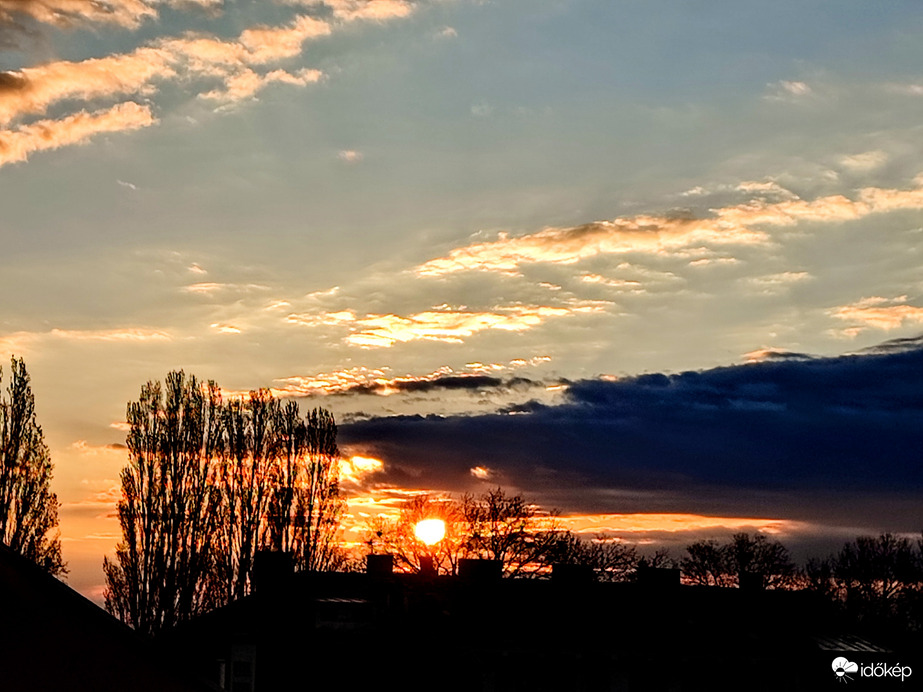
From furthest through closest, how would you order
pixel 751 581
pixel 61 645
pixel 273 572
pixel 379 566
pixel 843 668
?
1. pixel 751 581
2. pixel 379 566
3. pixel 273 572
4. pixel 843 668
5. pixel 61 645

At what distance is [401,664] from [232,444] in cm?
2463

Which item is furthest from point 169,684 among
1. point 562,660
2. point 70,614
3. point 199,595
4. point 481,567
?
point 199,595

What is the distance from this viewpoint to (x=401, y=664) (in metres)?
47.2

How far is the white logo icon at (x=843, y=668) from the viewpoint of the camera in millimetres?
47938

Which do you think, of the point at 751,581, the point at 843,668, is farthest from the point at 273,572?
the point at 843,668

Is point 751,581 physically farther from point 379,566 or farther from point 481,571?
point 379,566

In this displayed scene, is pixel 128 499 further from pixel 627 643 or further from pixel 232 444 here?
pixel 627 643

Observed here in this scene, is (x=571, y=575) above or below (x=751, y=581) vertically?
above

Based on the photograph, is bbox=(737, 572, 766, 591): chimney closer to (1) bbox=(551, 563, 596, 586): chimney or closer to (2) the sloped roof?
(1) bbox=(551, 563, 596, 586): chimney

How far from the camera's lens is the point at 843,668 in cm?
4806

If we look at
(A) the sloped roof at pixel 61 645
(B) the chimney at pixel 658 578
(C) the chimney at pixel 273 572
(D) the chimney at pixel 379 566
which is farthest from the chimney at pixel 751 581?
(A) the sloped roof at pixel 61 645

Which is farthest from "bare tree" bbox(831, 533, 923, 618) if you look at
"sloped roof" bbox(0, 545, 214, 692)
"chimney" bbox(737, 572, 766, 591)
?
"sloped roof" bbox(0, 545, 214, 692)

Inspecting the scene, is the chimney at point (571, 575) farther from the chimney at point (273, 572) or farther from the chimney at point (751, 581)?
the chimney at point (273, 572)

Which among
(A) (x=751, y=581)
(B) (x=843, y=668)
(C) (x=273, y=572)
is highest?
(C) (x=273, y=572)
